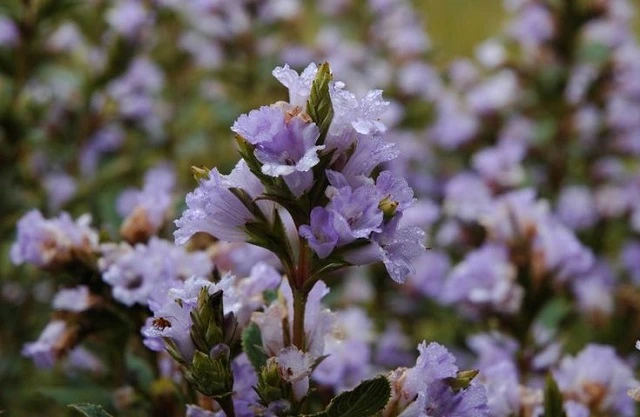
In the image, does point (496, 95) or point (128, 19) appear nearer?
point (128, 19)

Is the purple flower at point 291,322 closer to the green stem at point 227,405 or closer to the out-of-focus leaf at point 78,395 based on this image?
the green stem at point 227,405

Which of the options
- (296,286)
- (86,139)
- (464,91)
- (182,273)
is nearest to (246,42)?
(86,139)

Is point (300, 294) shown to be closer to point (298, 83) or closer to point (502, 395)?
point (298, 83)

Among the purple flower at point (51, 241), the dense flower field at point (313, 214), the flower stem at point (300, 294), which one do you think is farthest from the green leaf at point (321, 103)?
the purple flower at point (51, 241)

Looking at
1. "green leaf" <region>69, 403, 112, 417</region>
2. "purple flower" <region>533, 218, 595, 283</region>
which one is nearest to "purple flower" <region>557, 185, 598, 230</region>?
"purple flower" <region>533, 218, 595, 283</region>

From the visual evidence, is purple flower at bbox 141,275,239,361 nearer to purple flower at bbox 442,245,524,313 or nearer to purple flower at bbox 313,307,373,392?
purple flower at bbox 313,307,373,392

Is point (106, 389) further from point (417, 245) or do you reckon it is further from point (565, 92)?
point (565, 92)

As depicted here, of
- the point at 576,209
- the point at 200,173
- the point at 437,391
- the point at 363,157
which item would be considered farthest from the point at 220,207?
the point at 576,209
